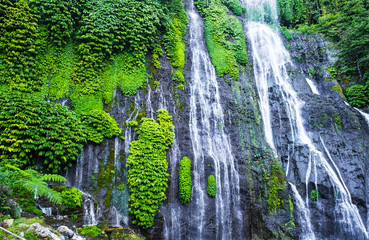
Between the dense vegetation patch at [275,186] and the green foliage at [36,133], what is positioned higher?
the green foliage at [36,133]

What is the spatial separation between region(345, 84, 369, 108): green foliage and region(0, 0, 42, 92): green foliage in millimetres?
18456

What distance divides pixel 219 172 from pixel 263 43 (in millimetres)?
12413

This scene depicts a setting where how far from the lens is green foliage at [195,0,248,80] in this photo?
15.5 metres

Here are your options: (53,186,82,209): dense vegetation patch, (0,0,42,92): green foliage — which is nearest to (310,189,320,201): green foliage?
(53,186,82,209): dense vegetation patch

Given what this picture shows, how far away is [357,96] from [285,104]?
A: 476cm

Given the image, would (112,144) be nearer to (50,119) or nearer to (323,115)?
(50,119)

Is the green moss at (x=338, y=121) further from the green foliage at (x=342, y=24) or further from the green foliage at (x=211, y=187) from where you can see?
the green foliage at (x=211, y=187)

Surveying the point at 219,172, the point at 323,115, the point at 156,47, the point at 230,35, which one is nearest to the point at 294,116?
the point at 323,115

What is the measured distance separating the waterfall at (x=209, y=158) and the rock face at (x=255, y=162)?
0.17 meters

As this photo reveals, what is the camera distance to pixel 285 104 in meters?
14.3

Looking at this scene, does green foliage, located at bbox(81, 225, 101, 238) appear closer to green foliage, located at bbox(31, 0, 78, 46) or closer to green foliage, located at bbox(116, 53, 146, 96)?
green foliage, located at bbox(116, 53, 146, 96)

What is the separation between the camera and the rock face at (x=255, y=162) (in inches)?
361

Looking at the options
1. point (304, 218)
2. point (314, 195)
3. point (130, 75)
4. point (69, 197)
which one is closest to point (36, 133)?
point (69, 197)

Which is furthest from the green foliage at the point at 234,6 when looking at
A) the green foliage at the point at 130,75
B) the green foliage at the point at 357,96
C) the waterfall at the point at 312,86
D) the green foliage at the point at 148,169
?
the green foliage at the point at 148,169
